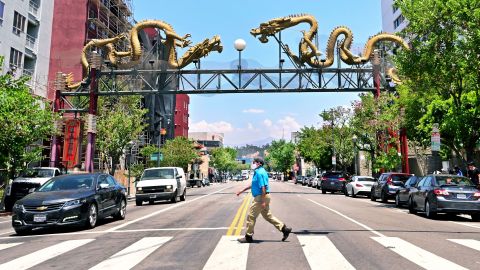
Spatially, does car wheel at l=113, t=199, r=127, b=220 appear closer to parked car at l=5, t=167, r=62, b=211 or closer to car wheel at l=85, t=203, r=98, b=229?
car wheel at l=85, t=203, r=98, b=229

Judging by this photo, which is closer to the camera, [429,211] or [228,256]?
[228,256]

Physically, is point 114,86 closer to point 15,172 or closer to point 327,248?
A: point 15,172

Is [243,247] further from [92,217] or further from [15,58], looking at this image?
[15,58]

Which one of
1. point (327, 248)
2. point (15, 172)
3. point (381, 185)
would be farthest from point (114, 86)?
point (327, 248)

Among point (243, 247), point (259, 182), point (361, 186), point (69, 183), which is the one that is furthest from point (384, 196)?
point (243, 247)

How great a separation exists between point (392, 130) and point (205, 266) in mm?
27103

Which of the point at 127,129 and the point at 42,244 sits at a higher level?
the point at 127,129

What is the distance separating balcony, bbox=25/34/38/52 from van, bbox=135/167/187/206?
21.6m

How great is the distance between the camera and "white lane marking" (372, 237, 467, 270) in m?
6.97

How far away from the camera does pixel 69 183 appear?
12508 mm

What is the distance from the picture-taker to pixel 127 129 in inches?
1268

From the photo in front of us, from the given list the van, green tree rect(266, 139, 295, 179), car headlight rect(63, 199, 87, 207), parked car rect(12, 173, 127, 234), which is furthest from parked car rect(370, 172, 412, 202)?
green tree rect(266, 139, 295, 179)

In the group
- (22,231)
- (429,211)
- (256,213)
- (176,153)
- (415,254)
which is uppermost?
(176,153)

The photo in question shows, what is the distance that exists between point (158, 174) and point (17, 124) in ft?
23.3
